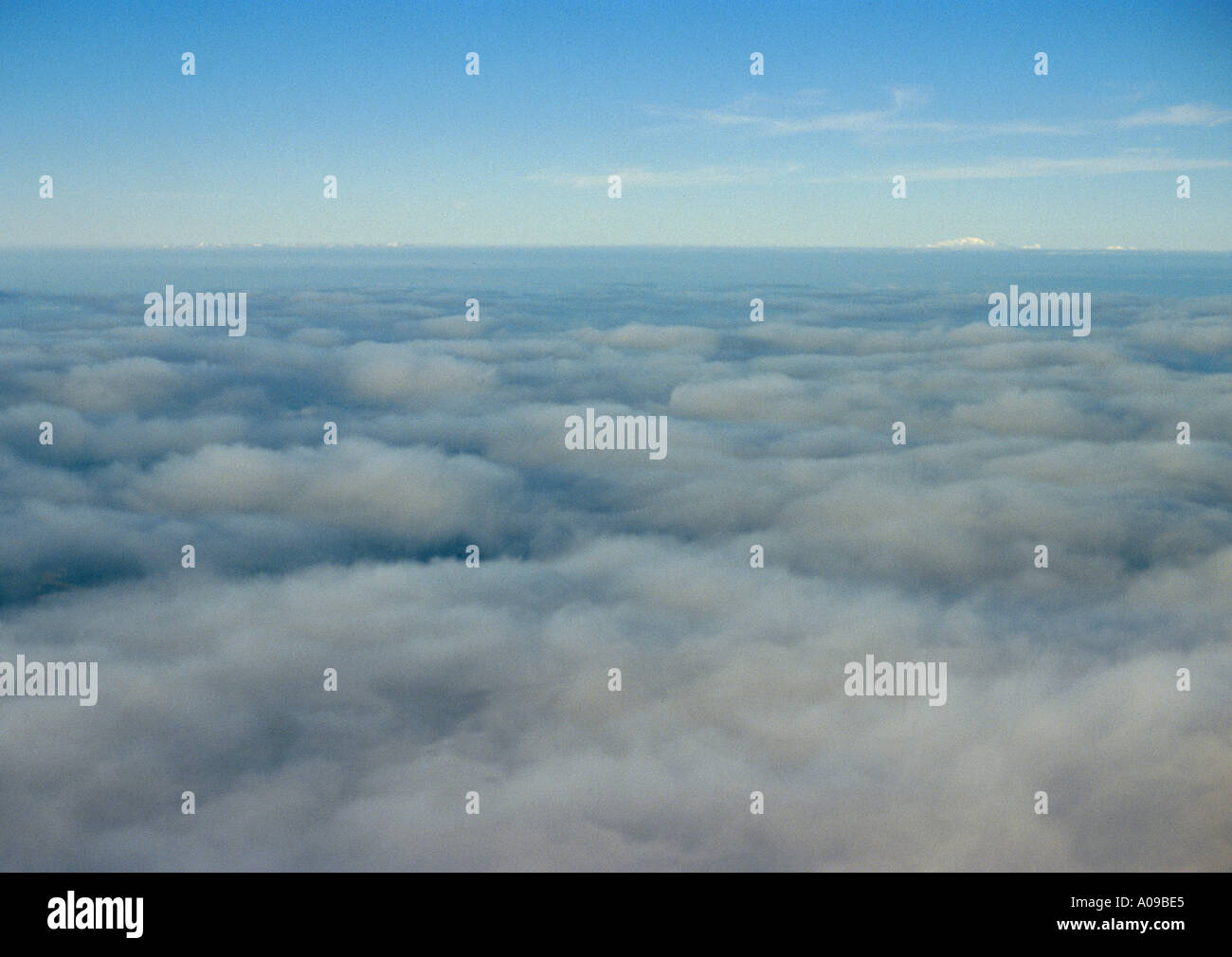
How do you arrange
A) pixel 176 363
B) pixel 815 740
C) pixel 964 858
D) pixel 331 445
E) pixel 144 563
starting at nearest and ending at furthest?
pixel 964 858 → pixel 815 740 → pixel 144 563 → pixel 331 445 → pixel 176 363

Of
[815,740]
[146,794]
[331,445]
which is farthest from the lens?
[331,445]

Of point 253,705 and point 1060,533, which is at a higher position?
point 1060,533

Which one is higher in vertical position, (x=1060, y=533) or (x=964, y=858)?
(x=1060, y=533)

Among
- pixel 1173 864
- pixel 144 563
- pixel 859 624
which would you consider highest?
pixel 144 563

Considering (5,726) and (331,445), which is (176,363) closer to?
(331,445)

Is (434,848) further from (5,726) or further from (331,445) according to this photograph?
(331,445)

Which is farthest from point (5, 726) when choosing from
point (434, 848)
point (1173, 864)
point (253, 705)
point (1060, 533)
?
point (1060, 533)

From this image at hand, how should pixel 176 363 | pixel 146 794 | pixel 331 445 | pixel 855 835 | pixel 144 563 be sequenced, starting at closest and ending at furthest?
pixel 855 835 → pixel 146 794 → pixel 144 563 → pixel 331 445 → pixel 176 363

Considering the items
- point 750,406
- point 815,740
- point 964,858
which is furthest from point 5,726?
point 750,406

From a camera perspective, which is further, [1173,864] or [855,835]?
[855,835]
